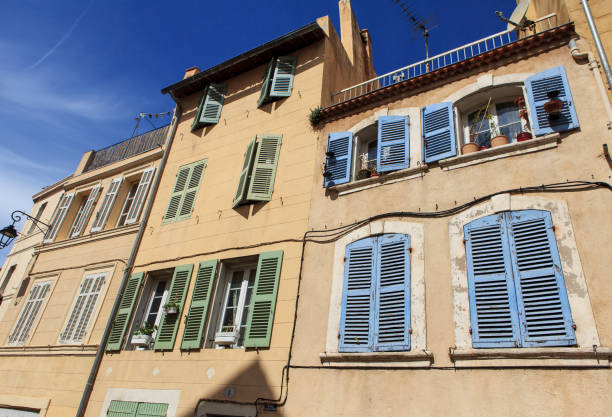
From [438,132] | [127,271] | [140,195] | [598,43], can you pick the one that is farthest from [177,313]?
[598,43]

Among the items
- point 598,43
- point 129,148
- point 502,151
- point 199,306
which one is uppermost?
point 129,148

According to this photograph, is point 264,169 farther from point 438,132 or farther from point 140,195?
point 140,195

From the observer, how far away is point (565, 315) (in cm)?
480

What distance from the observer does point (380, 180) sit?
7.48 metres

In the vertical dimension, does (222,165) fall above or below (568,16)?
below

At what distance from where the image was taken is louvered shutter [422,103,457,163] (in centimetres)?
702

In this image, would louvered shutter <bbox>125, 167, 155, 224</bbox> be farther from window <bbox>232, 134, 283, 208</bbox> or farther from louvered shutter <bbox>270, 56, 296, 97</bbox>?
louvered shutter <bbox>270, 56, 296, 97</bbox>

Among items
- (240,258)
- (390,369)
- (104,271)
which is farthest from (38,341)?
(390,369)

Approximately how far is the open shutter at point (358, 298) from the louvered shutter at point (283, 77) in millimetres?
4958

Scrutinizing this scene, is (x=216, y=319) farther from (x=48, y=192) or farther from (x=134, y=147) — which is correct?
(x=48, y=192)

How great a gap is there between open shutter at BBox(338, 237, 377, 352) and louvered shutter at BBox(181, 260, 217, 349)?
2837mm

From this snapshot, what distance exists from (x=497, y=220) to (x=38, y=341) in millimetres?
10778

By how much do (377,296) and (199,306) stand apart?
11.8 feet

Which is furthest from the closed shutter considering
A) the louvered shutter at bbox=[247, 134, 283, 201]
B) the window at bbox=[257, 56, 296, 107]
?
the window at bbox=[257, 56, 296, 107]
